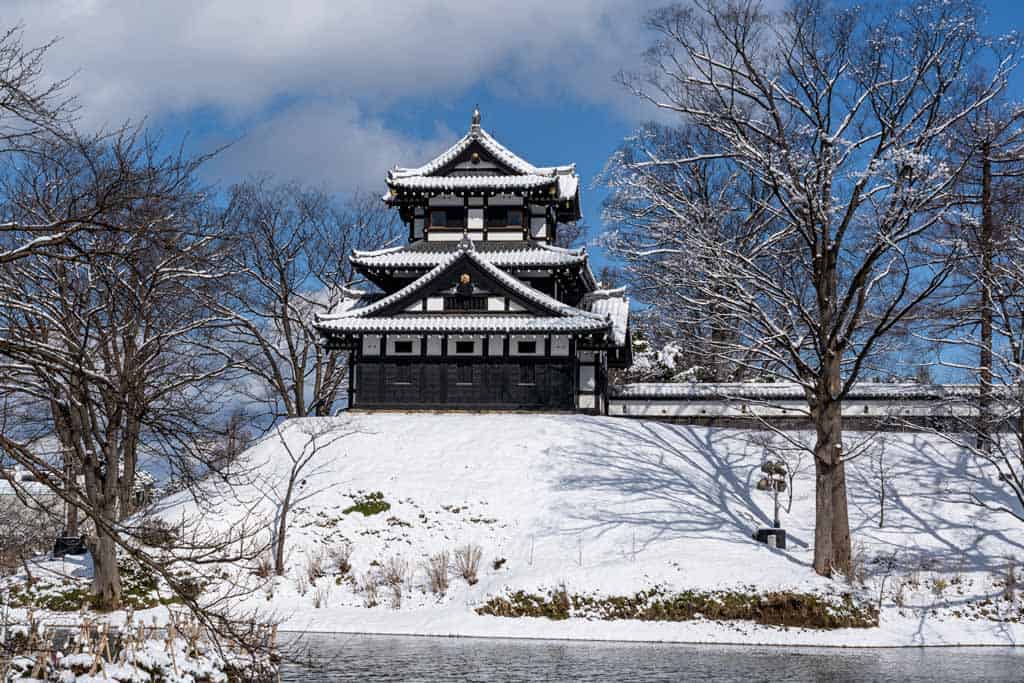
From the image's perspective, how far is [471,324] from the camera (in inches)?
1503

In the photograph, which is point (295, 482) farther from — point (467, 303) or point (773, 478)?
point (773, 478)

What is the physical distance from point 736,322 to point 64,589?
65.9 ft

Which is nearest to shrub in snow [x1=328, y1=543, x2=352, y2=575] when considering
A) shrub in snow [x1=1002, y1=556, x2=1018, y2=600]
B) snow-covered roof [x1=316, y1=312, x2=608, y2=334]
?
snow-covered roof [x1=316, y1=312, x2=608, y2=334]

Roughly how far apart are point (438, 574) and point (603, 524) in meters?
5.48

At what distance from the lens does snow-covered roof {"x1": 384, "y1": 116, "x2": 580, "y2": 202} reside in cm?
4281

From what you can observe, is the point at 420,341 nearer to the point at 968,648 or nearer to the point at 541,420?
the point at 541,420

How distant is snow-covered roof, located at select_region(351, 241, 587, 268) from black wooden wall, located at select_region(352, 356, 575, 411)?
471 cm

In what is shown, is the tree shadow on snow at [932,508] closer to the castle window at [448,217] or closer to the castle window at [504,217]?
the castle window at [504,217]

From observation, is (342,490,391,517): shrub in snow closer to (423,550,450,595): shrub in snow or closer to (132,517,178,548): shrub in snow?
(423,550,450,595): shrub in snow

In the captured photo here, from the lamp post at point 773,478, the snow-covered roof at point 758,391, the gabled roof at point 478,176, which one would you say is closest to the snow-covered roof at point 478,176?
the gabled roof at point 478,176

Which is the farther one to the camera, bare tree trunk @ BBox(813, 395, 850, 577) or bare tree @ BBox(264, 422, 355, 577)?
bare tree @ BBox(264, 422, 355, 577)

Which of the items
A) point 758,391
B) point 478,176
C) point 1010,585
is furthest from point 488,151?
point 1010,585

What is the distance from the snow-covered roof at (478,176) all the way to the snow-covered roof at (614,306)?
4.95 m

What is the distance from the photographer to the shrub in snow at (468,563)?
25547 mm
